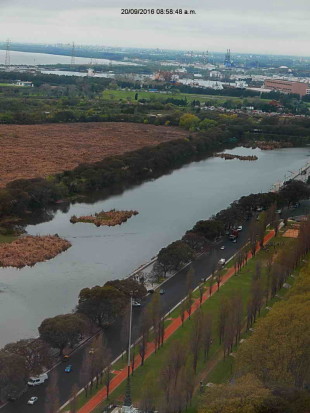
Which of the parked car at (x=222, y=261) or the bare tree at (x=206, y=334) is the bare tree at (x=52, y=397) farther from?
the parked car at (x=222, y=261)

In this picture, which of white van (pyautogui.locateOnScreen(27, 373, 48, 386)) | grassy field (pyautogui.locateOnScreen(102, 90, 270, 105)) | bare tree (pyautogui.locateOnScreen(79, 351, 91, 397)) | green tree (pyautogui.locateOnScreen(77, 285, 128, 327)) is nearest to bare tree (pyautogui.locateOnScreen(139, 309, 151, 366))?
bare tree (pyautogui.locateOnScreen(79, 351, 91, 397))

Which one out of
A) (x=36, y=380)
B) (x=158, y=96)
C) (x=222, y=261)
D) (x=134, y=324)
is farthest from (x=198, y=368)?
(x=158, y=96)

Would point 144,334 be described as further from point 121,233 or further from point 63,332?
point 121,233

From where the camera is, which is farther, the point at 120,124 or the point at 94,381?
the point at 120,124

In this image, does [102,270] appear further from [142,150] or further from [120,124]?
[120,124]

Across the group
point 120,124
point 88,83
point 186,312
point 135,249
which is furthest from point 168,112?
point 186,312
